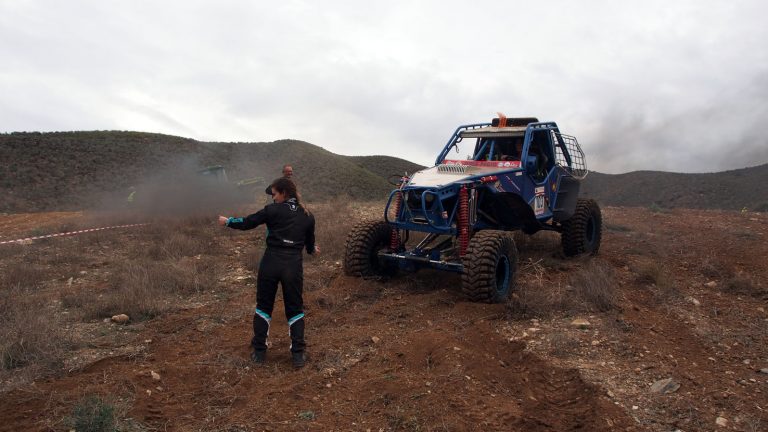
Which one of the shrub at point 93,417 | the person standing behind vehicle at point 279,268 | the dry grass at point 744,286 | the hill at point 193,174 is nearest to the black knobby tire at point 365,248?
the person standing behind vehicle at point 279,268

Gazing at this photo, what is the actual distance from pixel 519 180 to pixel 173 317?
16.1 feet

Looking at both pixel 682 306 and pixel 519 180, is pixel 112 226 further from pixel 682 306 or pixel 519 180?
pixel 682 306

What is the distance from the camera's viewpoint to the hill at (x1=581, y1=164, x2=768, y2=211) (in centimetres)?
3397

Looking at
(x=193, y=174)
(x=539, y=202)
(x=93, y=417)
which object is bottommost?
(x=93, y=417)

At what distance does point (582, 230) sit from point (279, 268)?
19.3 feet

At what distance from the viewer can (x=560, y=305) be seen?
6.08 meters

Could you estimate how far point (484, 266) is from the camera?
6.06 m

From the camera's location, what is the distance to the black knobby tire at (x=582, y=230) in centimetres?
888

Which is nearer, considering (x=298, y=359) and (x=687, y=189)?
(x=298, y=359)

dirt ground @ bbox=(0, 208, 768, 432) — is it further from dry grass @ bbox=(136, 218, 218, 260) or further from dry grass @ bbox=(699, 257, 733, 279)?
dry grass @ bbox=(136, 218, 218, 260)

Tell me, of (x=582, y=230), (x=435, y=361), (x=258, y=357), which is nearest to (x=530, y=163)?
(x=582, y=230)

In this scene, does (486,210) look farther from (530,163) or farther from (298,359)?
(298,359)

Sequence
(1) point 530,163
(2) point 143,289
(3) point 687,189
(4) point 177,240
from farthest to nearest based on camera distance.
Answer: (3) point 687,189 < (4) point 177,240 < (1) point 530,163 < (2) point 143,289

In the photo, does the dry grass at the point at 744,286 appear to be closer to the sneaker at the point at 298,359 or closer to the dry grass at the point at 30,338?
the sneaker at the point at 298,359
